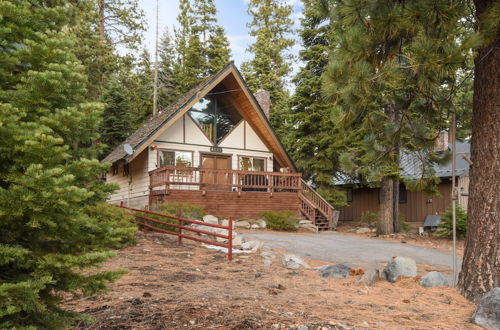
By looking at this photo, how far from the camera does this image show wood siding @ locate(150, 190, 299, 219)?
14.8 meters

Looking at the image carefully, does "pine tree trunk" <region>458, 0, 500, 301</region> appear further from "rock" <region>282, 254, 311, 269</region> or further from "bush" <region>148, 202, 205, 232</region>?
"bush" <region>148, 202, 205, 232</region>

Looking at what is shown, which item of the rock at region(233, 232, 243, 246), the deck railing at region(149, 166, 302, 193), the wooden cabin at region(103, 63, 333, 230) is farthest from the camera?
the wooden cabin at region(103, 63, 333, 230)

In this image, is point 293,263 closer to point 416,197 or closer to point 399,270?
point 399,270

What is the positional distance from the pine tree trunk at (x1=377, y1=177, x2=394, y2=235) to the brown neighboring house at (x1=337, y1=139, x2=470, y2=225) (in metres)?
1.56

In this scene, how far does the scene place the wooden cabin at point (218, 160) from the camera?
15.5 meters

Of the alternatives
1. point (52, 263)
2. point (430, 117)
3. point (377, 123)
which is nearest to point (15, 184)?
point (52, 263)

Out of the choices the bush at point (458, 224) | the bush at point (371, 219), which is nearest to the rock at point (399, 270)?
the bush at point (458, 224)

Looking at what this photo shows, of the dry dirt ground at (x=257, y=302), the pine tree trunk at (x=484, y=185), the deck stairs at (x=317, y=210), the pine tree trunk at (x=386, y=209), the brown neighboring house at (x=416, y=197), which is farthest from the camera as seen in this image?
the brown neighboring house at (x=416, y=197)

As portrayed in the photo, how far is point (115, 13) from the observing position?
1131 inches

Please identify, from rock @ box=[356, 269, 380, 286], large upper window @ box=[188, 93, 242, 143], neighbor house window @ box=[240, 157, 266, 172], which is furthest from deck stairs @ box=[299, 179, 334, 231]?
rock @ box=[356, 269, 380, 286]

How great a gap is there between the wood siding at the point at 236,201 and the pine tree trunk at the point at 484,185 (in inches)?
424

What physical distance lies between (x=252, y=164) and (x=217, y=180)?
109 inches

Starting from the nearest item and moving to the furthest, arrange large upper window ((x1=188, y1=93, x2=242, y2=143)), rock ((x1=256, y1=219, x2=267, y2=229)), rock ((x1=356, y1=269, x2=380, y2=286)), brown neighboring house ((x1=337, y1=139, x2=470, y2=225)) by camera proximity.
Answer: rock ((x1=356, y1=269, x2=380, y2=286))
rock ((x1=256, y1=219, x2=267, y2=229))
large upper window ((x1=188, y1=93, x2=242, y2=143))
brown neighboring house ((x1=337, y1=139, x2=470, y2=225))

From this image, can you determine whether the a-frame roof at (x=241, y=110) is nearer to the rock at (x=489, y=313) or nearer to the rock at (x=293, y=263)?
the rock at (x=293, y=263)
